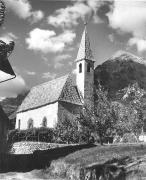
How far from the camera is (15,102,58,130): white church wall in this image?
5475cm

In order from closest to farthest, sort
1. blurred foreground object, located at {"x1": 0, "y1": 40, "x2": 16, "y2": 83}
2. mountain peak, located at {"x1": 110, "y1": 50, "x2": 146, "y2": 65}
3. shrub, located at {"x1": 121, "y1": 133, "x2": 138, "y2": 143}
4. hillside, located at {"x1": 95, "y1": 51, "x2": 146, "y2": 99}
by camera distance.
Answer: blurred foreground object, located at {"x1": 0, "y1": 40, "x2": 16, "y2": 83} < shrub, located at {"x1": 121, "y1": 133, "x2": 138, "y2": 143} < hillside, located at {"x1": 95, "y1": 51, "x2": 146, "y2": 99} < mountain peak, located at {"x1": 110, "y1": 50, "x2": 146, "y2": 65}

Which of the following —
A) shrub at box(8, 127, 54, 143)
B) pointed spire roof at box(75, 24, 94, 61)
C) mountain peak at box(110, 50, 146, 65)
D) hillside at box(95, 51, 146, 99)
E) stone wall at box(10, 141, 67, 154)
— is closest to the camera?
stone wall at box(10, 141, 67, 154)

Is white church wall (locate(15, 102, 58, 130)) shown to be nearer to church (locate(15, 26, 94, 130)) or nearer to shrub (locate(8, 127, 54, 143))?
church (locate(15, 26, 94, 130))

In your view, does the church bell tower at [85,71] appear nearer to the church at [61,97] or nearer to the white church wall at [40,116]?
the church at [61,97]

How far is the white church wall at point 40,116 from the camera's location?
2156 inches

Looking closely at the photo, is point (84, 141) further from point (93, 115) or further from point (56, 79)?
point (56, 79)

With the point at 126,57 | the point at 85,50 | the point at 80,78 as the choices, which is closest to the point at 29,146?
the point at 80,78

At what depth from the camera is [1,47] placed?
658 inches

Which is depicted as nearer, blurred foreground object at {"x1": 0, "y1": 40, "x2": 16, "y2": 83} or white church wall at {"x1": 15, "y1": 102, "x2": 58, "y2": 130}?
blurred foreground object at {"x1": 0, "y1": 40, "x2": 16, "y2": 83}

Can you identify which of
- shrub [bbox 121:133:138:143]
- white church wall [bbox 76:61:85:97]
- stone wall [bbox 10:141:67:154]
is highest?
white church wall [bbox 76:61:85:97]

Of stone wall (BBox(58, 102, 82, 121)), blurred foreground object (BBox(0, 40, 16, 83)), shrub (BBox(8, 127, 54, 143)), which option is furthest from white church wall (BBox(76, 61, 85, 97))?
blurred foreground object (BBox(0, 40, 16, 83))

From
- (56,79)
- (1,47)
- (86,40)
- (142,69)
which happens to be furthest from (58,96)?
(1,47)

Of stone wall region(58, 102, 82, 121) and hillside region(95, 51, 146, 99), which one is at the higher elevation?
hillside region(95, 51, 146, 99)

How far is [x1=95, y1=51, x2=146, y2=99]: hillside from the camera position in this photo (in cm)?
7019
